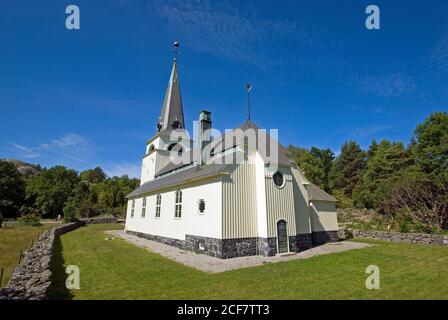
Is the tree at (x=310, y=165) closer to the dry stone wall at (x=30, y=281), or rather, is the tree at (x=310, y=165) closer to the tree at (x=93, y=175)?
the dry stone wall at (x=30, y=281)

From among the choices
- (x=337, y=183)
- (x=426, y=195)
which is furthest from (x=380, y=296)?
(x=337, y=183)

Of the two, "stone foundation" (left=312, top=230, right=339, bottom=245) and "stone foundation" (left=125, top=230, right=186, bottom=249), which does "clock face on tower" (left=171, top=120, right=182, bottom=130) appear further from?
"stone foundation" (left=312, top=230, right=339, bottom=245)

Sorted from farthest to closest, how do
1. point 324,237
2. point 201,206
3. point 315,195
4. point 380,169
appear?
point 380,169 → point 315,195 → point 324,237 → point 201,206

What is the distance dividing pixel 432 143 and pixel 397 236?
18.0 m

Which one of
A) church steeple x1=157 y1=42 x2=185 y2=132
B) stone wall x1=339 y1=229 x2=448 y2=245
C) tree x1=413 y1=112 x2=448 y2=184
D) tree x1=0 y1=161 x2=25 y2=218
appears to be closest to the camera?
stone wall x1=339 y1=229 x2=448 y2=245

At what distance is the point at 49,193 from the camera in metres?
49.9

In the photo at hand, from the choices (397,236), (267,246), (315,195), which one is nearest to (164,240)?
(267,246)

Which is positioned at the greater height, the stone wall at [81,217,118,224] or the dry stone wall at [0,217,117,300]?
the stone wall at [81,217,118,224]

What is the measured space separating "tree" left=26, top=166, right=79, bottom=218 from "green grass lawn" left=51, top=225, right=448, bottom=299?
47900mm

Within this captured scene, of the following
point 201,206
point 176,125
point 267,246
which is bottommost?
point 267,246

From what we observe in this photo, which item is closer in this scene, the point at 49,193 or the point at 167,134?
the point at 167,134

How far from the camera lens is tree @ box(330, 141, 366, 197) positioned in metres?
45.1

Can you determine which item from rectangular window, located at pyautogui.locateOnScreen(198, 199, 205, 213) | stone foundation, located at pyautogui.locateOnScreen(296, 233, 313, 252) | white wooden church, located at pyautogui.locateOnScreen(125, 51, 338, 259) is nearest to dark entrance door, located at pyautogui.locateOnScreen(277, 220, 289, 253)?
white wooden church, located at pyautogui.locateOnScreen(125, 51, 338, 259)

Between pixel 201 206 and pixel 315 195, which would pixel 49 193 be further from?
pixel 315 195
